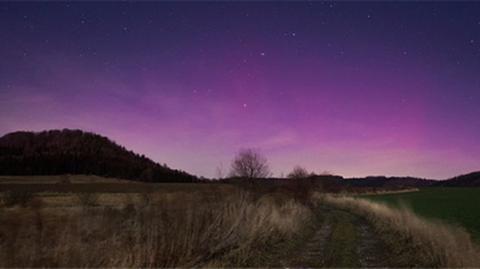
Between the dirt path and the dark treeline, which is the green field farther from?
the dark treeline

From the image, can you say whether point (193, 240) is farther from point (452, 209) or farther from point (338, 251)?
point (452, 209)

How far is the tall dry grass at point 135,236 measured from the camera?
7.46m

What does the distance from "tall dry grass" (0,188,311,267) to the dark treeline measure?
11228 centimetres

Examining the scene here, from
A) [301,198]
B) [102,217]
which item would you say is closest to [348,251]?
[102,217]

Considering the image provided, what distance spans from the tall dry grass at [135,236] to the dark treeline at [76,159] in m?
112

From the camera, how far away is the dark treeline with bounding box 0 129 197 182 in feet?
413

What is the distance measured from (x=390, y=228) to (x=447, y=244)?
377 inches

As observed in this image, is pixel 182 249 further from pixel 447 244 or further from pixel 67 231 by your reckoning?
pixel 447 244

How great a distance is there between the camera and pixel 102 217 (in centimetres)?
912

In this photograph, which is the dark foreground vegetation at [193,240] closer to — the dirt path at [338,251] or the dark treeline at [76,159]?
the dirt path at [338,251]

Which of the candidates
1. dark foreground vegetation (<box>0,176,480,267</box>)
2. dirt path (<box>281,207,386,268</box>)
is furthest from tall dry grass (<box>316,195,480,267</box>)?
dirt path (<box>281,207,386,268</box>)

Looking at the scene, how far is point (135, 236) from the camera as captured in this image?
9922 mm

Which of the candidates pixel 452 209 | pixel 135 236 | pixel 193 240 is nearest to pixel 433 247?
pixel 193 240

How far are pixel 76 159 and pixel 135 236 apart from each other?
452 ft
